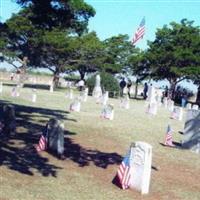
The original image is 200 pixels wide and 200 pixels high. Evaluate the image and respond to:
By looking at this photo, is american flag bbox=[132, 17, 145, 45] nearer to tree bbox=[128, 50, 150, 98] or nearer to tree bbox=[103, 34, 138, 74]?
tree bbox=[128, 50, 150, 98]

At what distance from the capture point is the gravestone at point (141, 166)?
10258 mm

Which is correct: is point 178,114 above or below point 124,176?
above

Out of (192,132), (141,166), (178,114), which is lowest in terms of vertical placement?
(141,166)

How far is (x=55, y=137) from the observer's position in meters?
12.8

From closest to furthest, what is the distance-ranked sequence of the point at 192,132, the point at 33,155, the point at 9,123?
the point at 33,155, the point at 9,123, the point at 192,132

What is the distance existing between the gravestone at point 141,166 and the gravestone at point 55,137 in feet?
8.71

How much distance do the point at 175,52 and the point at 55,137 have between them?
45241 millimetres

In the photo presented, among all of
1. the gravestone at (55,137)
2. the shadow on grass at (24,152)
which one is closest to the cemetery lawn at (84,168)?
the shadow on grass at (24,152)

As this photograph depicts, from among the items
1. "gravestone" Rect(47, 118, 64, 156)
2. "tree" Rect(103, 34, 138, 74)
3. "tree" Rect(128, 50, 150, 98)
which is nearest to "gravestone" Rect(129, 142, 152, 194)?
"gravestone" Rect(47, 118, 64, 156)

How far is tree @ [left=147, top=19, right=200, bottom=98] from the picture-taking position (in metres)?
56.3

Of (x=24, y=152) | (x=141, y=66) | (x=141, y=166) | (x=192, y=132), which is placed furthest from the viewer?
(x=141, y=66)

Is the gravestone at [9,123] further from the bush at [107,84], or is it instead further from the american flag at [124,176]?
the bush at [107,84]

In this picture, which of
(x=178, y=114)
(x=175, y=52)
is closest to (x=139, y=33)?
(x=175, y=52)

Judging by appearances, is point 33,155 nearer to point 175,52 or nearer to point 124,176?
point 124,176
